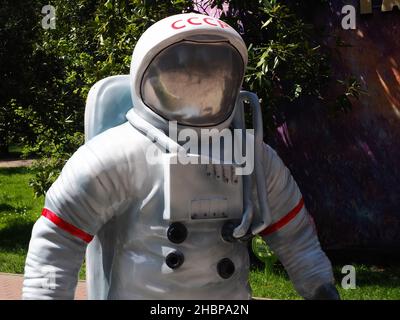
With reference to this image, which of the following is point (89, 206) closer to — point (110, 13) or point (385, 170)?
point (110, 13)

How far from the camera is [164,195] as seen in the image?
2654 mm

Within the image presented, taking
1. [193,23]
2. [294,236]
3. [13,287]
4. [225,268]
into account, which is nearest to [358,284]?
[13,287]

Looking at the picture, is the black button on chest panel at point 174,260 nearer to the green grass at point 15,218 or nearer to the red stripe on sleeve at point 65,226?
the red stripe on sleeve at point 65,226

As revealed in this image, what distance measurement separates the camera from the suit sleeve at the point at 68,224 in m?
2.61

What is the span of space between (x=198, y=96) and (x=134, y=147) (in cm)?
31

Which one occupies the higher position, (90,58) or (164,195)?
(164,195)

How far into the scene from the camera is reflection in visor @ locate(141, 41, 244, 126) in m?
2.68

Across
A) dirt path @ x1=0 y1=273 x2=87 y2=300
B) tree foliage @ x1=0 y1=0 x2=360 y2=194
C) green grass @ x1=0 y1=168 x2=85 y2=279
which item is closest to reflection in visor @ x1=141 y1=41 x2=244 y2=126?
tree foliage @ x1=0 y1=0 x2=360 y2=194

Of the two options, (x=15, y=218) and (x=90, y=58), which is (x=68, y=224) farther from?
(x=15, y=218)

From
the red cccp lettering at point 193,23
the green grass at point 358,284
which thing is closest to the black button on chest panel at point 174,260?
the red cccp lettering at point 193,23

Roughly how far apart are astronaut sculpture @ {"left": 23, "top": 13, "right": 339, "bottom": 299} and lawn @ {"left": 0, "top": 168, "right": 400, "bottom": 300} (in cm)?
378

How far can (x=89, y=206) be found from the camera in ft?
8.68

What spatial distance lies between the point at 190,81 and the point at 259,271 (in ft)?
16.1
